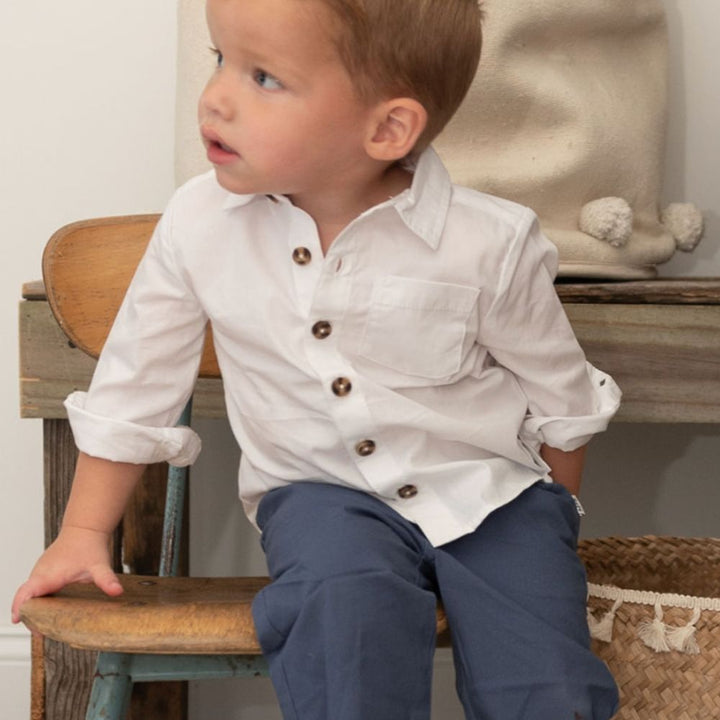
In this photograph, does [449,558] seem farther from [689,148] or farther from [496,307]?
[689,148]

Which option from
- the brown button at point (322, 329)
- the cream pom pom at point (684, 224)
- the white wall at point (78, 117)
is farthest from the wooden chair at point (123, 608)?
the cream pom pom at point (684, 224)

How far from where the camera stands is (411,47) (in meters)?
0.93

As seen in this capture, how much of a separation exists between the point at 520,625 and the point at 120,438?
0.34 metres

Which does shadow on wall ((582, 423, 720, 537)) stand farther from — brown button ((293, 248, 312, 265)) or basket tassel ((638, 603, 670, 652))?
brown button ((293, 248, 312, 265))

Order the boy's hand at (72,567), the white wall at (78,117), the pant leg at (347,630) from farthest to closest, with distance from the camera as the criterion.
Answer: the white wall at (78,117)
the boy's hand at (72,567)
the pant leg at (347,630)

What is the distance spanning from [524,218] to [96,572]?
427 mm

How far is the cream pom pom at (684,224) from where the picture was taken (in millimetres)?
1408

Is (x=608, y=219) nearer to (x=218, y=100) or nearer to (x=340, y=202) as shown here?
(x=340, y=202)

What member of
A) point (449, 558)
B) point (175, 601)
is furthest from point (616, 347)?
point (175, 601)

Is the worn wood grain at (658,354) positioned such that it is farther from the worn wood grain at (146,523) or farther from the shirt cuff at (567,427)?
the worn wood grain at (146,523)

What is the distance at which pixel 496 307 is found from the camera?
3.38 ft

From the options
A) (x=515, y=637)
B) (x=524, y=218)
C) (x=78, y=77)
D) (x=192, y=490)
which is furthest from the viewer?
(x=192, y=490)

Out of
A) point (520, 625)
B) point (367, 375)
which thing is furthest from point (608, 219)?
point (520, 625)

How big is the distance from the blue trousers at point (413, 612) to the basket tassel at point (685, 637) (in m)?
0.12
